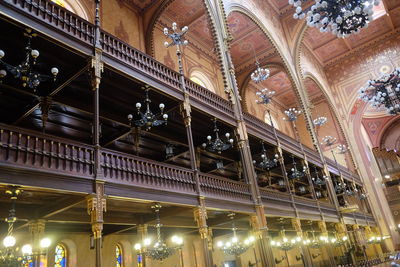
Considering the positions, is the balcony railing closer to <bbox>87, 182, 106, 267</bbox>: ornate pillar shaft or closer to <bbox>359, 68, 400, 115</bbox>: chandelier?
<bbox>87, 182, 106, 267</bbox>: ornate pillar shaft

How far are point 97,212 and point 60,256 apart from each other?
541cm

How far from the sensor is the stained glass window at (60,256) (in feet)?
36.1

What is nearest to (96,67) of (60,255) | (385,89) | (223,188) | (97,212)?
(97,212)

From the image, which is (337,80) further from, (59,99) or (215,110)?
(59,99)

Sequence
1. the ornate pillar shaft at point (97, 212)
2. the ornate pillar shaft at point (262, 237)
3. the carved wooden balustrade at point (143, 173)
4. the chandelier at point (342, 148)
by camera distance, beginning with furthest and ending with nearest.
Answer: the chandelier at point (342, 148), the ornate pillar shaft at point (262, 237), the carved wooden balustrade at point (143, 173), the ornate pillar shaft at point (97, 212)

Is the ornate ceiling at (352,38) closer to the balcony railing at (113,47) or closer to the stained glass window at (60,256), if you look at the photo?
the balcony railing at (113,47)

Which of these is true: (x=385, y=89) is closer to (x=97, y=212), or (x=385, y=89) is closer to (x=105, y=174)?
(x=105, y=174)

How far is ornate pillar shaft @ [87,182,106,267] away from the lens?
6901 millimetres

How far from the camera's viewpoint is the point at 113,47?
30.7 feet

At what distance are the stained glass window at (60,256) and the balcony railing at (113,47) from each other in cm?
665

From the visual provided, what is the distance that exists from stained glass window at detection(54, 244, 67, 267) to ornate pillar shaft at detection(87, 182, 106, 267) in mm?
5075

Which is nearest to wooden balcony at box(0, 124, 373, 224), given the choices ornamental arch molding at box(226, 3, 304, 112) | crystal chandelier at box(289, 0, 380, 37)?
crystal chandelier at box(289, 0, 380, 37)

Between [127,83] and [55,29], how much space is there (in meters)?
2.83

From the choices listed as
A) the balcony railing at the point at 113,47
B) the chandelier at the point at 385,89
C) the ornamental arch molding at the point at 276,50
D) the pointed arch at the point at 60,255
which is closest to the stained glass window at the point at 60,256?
the pointed arch at the point at 60,255
